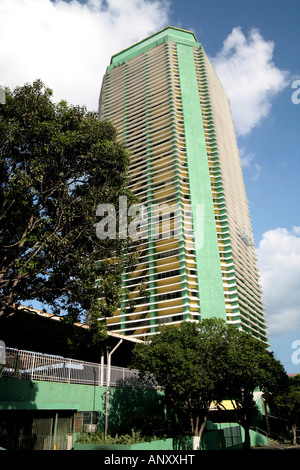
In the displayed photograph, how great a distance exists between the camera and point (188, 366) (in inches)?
814

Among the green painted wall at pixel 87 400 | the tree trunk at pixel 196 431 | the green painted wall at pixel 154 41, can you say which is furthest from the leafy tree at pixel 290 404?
the green painted wall at pixel 154 41

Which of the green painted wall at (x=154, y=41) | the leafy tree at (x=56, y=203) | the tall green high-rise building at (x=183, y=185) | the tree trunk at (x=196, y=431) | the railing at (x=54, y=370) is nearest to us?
the leafy tree at (x=56, y=203)

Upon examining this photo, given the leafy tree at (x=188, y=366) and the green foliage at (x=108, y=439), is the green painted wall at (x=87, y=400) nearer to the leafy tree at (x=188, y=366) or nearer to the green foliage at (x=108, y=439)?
the green foliage at (x=108, y=439)

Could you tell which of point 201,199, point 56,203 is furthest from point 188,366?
point 201,199

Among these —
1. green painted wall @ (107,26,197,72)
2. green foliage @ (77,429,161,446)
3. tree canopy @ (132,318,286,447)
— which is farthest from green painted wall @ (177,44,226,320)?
green foliage @ (77,429,161,446)

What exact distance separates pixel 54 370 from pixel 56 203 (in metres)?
9.14

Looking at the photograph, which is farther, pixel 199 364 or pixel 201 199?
pixel 201 199

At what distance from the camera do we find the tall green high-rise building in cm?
5531

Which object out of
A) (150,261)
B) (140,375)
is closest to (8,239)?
(140,375)

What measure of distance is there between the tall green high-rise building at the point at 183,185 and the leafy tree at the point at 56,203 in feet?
107

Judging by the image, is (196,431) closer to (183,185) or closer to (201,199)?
(201,199)

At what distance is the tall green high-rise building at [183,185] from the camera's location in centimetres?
5531

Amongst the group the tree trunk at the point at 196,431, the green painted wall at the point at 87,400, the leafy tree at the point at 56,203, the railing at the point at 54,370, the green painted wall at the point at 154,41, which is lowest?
the tree trunk at the point at 196,431

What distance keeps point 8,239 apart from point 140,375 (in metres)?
14.3
